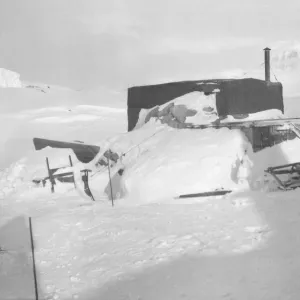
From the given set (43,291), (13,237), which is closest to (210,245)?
(43,291)

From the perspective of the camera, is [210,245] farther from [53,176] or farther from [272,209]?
[53,176]

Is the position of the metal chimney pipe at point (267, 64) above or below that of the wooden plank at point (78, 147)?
above

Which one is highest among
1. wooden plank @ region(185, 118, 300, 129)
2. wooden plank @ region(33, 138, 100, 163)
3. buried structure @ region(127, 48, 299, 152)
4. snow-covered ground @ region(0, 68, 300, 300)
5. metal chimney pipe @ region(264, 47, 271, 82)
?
metal chimney pipe @ region(264, 47, 271, 82)

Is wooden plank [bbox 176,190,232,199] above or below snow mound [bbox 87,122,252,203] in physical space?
below

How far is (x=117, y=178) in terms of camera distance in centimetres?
908

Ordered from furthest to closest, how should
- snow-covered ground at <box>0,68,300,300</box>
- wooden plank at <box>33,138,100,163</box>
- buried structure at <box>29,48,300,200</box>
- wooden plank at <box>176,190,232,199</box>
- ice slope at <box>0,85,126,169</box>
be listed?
ice slope at <box>0,85,126,169</box> < wooden plank at <box>33,138,100,163</box> < buried structure at <box>29,48,300,200</box> < wooden plank at <box>176,190,232,199</box> < snow-covered ground at <box>0,68,300,300</box>

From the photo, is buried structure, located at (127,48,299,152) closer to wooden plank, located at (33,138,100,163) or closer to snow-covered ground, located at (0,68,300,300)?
snow-covered ground, located at (0,68,300,300)

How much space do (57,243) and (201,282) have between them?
2.66 m

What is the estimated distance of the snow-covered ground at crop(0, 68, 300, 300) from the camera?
12.9ft

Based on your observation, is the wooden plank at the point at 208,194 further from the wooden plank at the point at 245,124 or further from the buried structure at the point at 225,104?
the wooden plank at the point at 245,124

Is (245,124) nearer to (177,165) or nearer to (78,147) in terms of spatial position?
(177,165)

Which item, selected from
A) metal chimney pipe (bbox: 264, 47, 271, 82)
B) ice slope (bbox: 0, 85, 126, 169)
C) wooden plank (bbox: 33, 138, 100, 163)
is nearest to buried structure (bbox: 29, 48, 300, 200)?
wooden plank (bbox: 33, 138, 100, 163)

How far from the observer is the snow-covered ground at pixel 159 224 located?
3936 millimetres

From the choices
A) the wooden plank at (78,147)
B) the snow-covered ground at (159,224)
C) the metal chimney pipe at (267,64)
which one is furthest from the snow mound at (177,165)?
the metal chimney pipe at (267,64)
